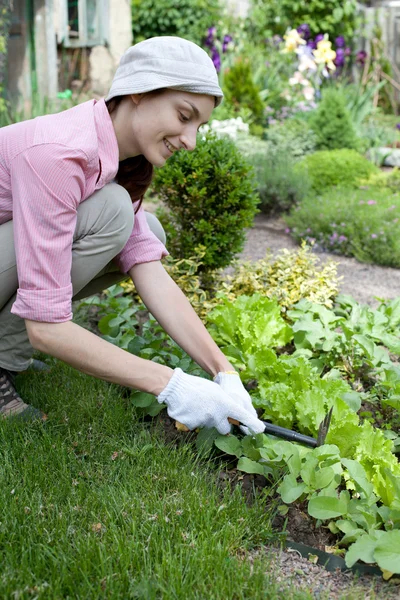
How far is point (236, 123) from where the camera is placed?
6566 millimetres

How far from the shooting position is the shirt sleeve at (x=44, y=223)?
69.2 inches

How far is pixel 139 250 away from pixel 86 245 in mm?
254

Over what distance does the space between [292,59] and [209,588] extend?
919 cm

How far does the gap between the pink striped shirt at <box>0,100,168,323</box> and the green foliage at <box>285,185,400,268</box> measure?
2.74m

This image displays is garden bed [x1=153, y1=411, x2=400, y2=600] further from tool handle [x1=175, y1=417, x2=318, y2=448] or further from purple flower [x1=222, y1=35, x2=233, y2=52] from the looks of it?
purple flower [x1=222, y1=35, x2=233, y2=52]

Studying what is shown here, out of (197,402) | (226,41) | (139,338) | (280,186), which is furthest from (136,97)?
(226,41)

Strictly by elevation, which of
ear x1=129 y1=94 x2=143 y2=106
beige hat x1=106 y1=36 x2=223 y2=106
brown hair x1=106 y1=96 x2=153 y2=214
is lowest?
brown hair x1=106 y1=96 x2=153 y2=214

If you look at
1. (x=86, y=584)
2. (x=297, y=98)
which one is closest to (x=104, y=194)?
(x=86, y=584)

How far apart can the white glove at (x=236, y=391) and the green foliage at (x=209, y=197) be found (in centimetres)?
135

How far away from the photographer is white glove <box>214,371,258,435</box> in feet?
6.51

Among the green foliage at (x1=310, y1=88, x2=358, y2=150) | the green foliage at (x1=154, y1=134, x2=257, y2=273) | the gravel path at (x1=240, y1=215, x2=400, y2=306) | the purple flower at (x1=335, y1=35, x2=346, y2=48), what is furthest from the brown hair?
the purple flower at (x1=335, y1=35, x2=346, y2=48)

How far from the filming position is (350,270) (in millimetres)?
4289

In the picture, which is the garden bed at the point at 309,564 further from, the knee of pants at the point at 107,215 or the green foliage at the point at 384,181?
the green foliage at the point at 384,181

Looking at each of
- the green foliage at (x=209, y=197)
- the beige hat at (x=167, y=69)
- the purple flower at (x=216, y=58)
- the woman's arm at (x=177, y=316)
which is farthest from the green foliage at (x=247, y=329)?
the purple flower at (x=216, y=58)
